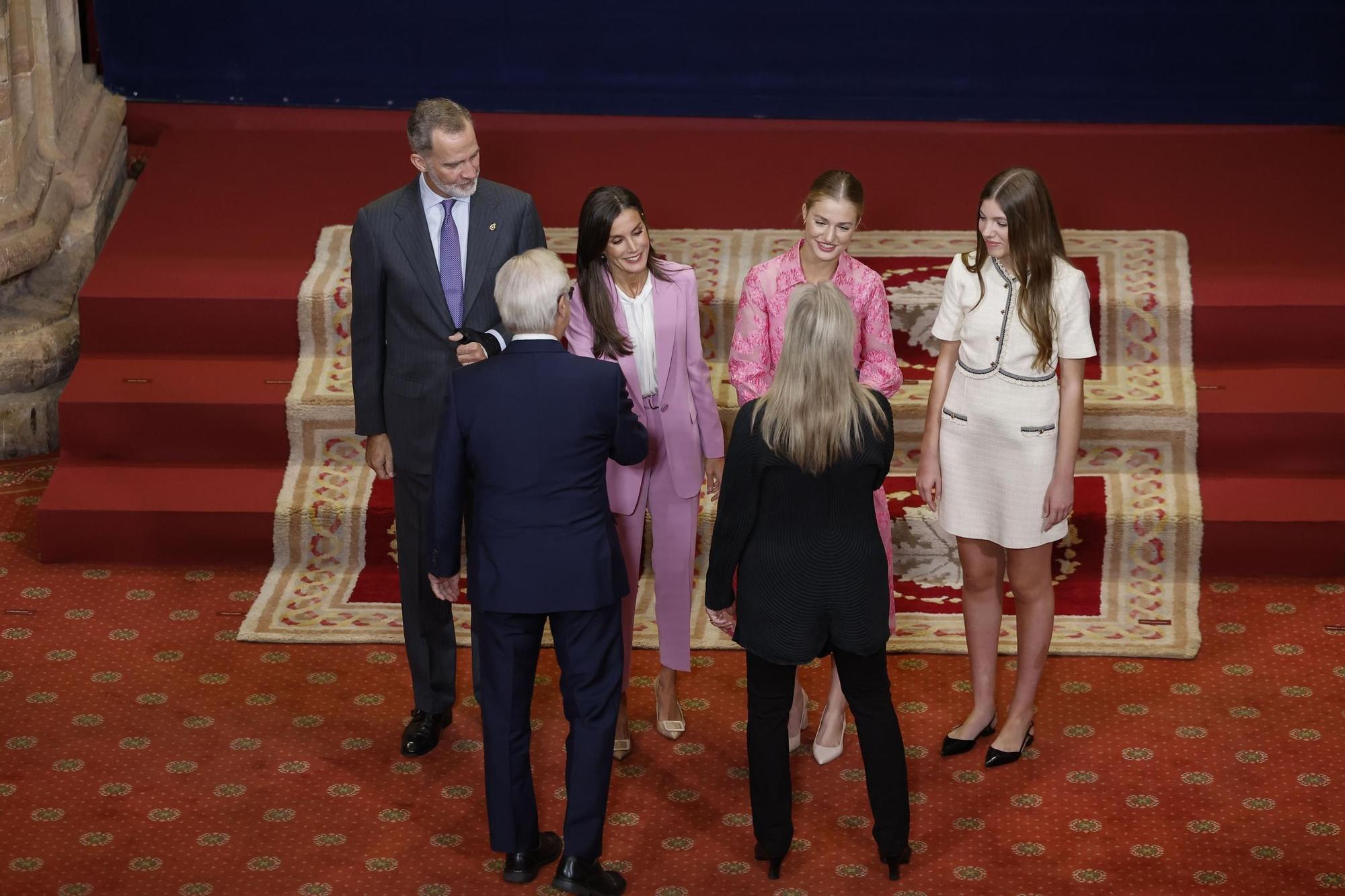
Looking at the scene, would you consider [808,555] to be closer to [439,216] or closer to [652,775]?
[652,775]

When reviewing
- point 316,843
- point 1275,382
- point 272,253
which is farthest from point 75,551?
point 1275,382

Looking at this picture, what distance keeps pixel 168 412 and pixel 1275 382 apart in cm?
407

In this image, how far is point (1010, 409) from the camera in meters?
4.47

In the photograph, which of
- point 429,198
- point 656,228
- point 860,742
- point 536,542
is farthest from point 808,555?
point 656,228

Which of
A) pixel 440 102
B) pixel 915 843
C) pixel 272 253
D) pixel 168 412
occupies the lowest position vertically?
pixel 915 843

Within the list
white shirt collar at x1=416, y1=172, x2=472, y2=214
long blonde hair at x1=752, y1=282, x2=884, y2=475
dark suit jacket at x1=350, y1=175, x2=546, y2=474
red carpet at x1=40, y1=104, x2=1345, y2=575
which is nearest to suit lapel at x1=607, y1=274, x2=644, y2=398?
dark suit jacket at x1=350, y1=175, x2=546, y2=474

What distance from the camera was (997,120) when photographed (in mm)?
7738

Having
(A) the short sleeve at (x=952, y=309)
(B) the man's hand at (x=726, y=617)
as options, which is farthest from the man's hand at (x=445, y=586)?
(A) the short sleeve at (x=952, y=309)

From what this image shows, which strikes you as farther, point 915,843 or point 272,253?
point 272,253

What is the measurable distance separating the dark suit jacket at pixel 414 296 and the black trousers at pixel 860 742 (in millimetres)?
1199

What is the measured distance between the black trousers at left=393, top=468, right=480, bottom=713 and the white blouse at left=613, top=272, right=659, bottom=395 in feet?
2.28

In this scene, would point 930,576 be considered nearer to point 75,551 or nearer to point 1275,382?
point 1275,382

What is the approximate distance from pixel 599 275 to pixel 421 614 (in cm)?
116

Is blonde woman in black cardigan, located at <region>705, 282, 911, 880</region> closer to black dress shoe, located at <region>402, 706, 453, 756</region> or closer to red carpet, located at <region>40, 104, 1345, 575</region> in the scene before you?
black dress shoe, located at <region>402, 706, 453, 756</region>
